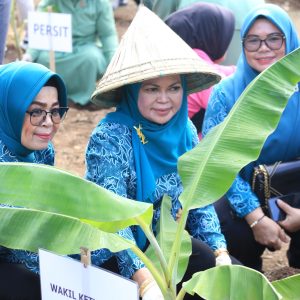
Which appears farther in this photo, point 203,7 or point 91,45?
point 91,45

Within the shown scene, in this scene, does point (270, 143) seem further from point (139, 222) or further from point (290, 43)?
point (139, 222)

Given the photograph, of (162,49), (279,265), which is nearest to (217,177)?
(162,49)

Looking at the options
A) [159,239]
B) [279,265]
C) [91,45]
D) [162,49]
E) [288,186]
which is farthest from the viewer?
[91,45]

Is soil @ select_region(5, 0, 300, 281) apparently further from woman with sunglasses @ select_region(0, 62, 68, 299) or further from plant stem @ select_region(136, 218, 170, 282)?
plant stem @ select_region(136, 218, 170, 282)

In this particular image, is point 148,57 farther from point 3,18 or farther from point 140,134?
point 3,18

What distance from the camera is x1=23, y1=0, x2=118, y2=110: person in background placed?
545cm

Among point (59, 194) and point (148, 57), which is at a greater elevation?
point (148, 57)

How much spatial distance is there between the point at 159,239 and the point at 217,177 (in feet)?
1.11

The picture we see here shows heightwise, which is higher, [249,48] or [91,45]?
[249,48]

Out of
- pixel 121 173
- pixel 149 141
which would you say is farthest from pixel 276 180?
pixel 121 173

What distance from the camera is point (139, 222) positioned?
188 centimetres

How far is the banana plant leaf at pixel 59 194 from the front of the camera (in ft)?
5.71

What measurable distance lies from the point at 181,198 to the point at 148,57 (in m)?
0.61

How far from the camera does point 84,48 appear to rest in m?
5.64
